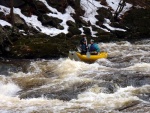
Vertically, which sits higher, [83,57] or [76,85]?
[83,57]

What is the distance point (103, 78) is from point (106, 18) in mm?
15316

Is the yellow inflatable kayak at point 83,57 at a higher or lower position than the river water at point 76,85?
higher

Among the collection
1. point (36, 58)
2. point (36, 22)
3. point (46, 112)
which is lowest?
point (46, 112)

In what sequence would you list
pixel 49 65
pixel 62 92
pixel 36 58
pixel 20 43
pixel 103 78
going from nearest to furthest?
pixel 62 92
pixel 103 78
pixel 49 65
pixel 36 58
pixel 20 43

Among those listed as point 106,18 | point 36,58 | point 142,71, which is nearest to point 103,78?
point 142,71

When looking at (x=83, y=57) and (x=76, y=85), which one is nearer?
(x=76, y=85)

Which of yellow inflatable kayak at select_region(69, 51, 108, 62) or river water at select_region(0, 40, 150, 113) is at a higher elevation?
yellow inflatable kayak at select_region(69, 51, 108, 62)

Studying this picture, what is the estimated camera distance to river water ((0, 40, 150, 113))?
9.89 m

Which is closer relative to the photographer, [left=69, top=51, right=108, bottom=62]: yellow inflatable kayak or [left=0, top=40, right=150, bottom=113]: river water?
[left=0, top=40, right=150, bottom=113]: river water

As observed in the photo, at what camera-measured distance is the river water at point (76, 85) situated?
9891 millimetres

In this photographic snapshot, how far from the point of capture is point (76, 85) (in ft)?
39.9

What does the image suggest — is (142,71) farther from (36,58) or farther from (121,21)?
(121,21)

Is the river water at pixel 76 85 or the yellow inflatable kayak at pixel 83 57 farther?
the yellow inflatable kayak at pixel 83 57

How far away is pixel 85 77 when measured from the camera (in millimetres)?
13289
